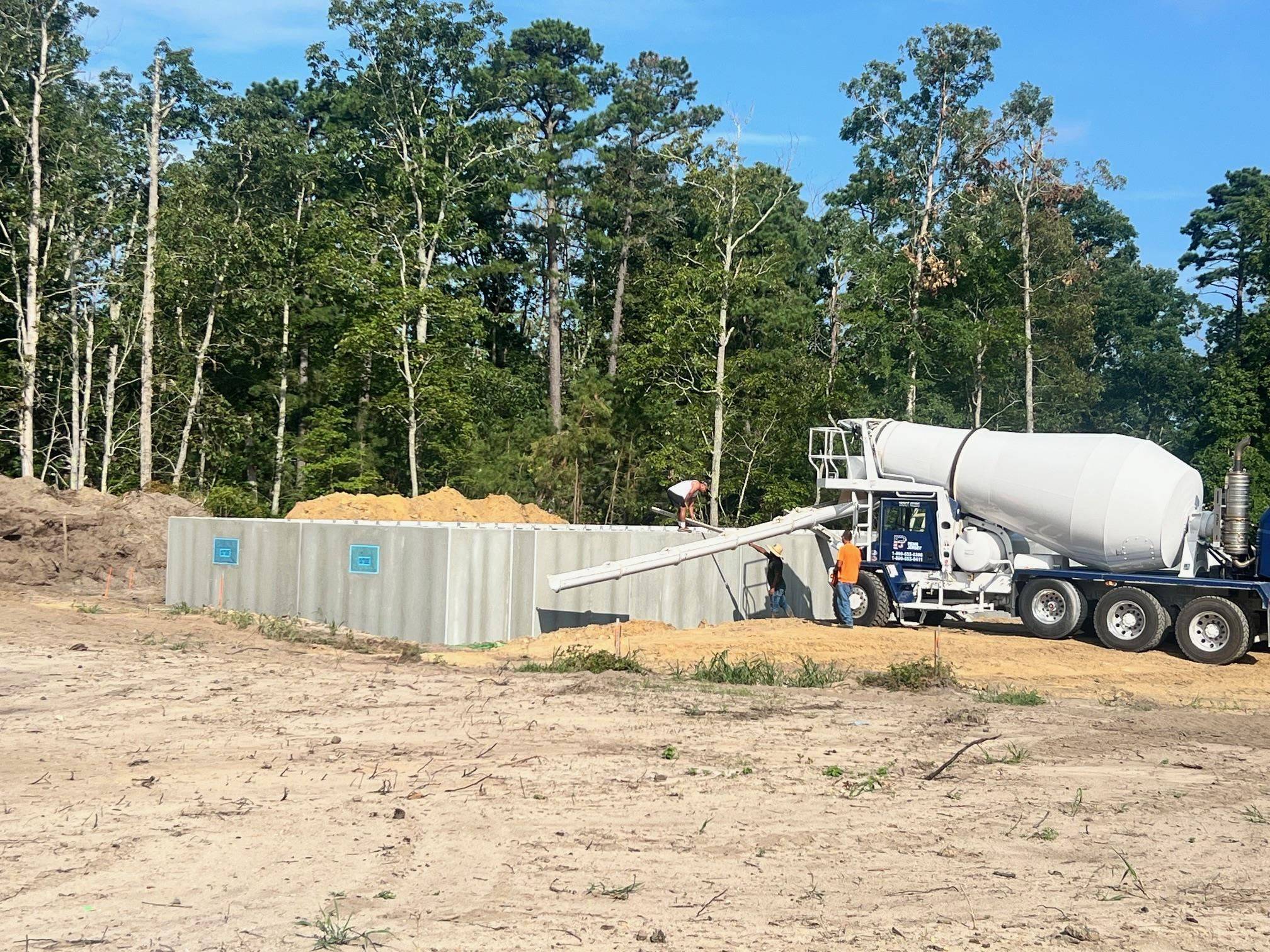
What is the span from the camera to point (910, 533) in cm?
2322

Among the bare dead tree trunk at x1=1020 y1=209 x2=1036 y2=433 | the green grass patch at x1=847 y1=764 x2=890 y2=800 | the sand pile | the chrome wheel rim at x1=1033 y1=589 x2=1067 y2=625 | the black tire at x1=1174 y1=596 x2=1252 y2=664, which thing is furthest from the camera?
the bare dead tree trunk at x1=1020 y1=209 x2=1036 y2=433

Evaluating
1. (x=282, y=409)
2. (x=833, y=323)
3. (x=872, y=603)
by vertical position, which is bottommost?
(x=872, y=603)

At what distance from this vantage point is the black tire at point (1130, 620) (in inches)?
794

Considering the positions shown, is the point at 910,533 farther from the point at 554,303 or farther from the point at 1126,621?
the point at 554,303

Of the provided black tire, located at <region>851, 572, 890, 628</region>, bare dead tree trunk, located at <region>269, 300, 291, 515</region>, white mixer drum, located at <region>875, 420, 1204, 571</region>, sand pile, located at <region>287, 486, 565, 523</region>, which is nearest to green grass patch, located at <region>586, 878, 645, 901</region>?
white mixer drum, located at <region>875, 420, 1204, 571</region>

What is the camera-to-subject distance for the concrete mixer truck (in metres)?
20.0

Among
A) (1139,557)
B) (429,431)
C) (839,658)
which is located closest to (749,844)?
(839,658)

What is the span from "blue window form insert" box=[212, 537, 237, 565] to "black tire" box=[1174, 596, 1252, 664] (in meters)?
18.6

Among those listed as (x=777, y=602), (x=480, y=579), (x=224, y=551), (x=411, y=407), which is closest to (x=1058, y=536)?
(x=777, y=602)

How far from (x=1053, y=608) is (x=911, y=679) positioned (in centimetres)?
587

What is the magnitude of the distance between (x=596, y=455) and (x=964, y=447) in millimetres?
25164

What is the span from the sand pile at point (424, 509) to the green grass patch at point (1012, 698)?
60.1ft

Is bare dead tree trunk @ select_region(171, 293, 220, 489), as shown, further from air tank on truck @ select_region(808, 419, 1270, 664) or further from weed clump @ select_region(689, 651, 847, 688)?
weed clump @ select_region(689, 651, 847, 688)

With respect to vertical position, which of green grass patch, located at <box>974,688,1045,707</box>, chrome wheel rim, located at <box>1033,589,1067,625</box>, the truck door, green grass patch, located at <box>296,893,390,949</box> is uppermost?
the truck door
